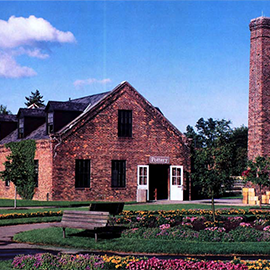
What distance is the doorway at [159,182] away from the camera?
133 ft

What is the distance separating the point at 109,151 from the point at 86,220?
2098 cm

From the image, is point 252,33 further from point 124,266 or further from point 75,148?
point 124,266

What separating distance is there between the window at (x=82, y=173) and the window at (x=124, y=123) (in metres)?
3.18

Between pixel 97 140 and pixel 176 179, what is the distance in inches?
251

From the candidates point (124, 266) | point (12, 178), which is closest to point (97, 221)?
point (124, 266)

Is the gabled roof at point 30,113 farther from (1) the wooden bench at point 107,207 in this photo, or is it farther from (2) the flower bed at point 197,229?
(1) the wooden bench at point 107,207

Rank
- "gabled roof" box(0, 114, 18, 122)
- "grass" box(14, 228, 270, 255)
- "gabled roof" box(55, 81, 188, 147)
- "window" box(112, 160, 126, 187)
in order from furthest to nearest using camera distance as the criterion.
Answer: "gabled roof" box(0, 114, 18, 122) → "window" box(112, 160, 126, 187) → "gabled roof" box(55, 81, 188, 147) → "grass" box(14, 228, 270, 255)

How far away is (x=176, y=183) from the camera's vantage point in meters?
38.8

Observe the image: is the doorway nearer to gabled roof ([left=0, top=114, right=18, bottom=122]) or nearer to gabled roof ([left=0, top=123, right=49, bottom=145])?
gabled roof ([left=0, top=123, right=49, bottom=145])

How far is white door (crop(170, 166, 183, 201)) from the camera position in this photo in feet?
127

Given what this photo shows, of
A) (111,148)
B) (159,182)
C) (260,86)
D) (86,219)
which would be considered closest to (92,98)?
(111,148)

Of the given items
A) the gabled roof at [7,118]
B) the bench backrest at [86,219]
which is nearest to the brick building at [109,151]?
the gabled roof at [7,118]

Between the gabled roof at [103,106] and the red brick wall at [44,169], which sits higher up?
the gabled roof at [103,106]

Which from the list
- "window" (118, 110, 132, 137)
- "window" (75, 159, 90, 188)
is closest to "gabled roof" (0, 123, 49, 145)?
"window" (75, 159, 90, 188)
